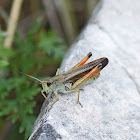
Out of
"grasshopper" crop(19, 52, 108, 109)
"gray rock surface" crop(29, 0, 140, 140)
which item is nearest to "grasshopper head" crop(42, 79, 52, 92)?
"grasshopper" crop(19, 52, 108, 109)

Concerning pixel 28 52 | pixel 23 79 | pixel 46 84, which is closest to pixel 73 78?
pixel 46 84

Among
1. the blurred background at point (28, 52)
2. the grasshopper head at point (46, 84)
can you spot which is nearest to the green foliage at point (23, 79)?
the blurred background at point (28, 52)

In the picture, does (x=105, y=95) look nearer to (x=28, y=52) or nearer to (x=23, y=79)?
(x=23, y=79)

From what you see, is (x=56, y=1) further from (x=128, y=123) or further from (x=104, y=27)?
(x=128, y=123)

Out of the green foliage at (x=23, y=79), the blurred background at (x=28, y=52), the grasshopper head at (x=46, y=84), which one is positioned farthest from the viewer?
the blurred background at (x=28, y=52)

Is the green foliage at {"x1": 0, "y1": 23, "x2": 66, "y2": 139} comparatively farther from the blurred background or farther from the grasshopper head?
the grasshopper head

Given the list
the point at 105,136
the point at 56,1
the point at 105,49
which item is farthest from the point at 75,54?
the point at 56,1

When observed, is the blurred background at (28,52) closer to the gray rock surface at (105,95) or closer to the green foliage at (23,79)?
the green foliage at (23,79)
